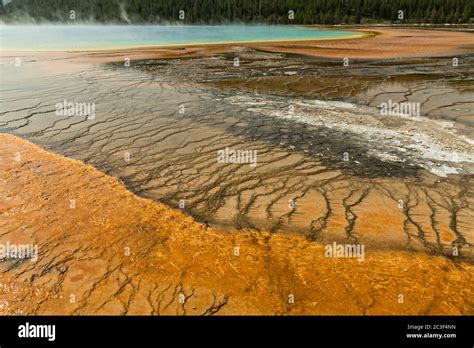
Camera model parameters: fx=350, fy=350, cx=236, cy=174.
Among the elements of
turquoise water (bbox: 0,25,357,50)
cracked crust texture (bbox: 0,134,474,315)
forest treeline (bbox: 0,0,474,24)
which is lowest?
cracked crust texture (bbox: 0,134,474,315)

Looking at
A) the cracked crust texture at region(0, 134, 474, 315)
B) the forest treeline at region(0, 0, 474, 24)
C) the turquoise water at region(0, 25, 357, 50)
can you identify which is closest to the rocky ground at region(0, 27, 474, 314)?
the cracked crust texture at region(0, 134, 474, 315)

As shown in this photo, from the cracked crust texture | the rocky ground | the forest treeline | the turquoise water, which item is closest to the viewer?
the cracked crust texture

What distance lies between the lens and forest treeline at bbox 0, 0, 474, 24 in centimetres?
6731

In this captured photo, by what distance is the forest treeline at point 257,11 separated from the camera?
221ft

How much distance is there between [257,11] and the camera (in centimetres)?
8144

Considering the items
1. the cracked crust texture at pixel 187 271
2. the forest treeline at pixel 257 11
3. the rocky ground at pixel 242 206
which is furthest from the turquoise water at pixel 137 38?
the cracked crust texture at pixel 187 271

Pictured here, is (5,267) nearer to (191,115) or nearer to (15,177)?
(15,177)

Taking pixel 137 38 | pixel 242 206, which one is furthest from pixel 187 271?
pixel 137 38

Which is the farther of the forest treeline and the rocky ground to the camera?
the forest treeline

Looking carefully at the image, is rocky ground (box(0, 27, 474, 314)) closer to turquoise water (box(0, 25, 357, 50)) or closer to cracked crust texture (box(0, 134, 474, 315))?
cracked crust texture (box(0, 134, 474, 315))

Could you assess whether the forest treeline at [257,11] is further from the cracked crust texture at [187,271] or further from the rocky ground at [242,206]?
the cracked crust texture at [187,271]

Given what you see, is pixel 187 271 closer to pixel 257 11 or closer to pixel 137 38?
pixel 137 38

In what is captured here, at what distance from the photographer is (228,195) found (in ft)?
20.7
